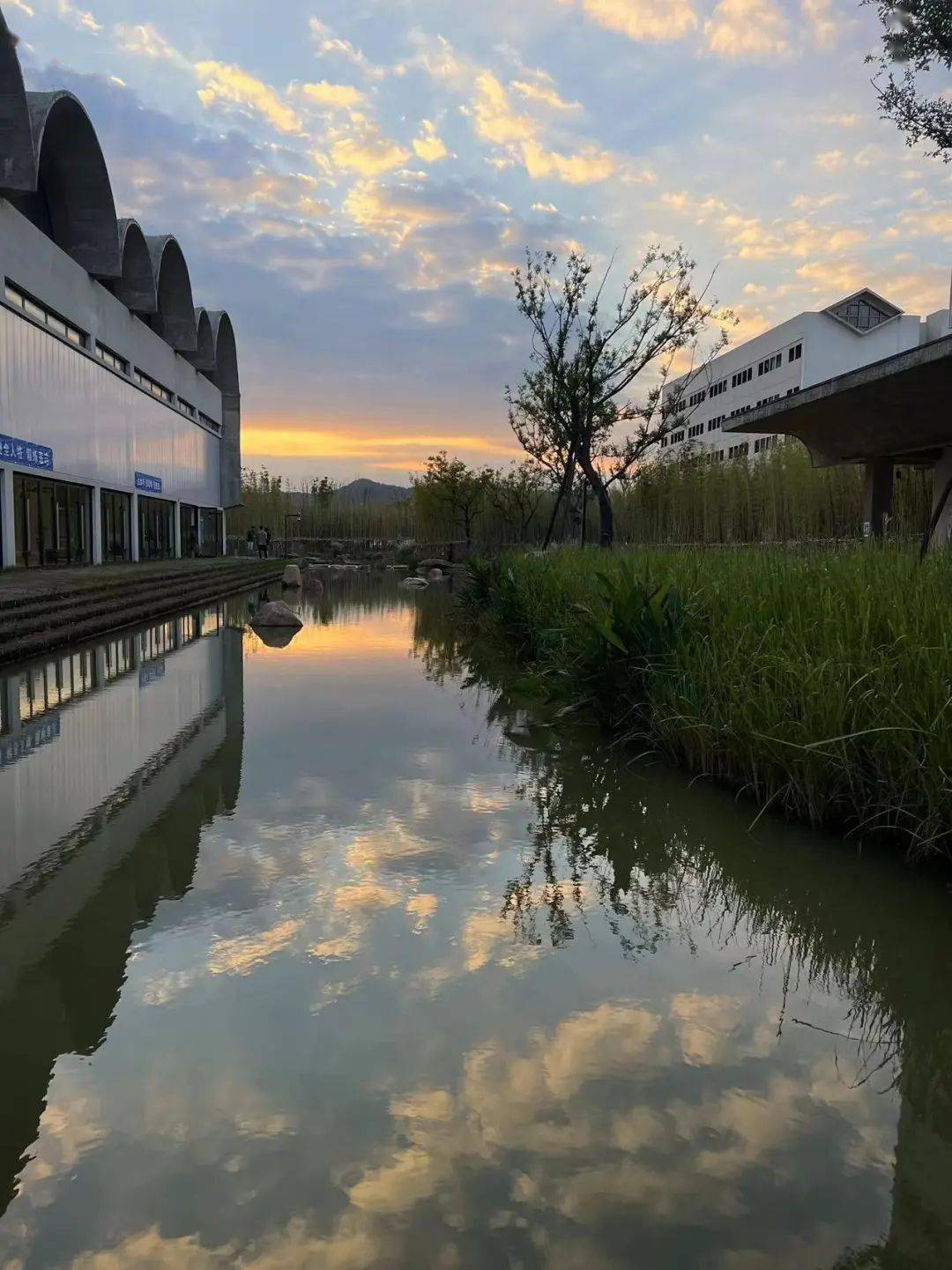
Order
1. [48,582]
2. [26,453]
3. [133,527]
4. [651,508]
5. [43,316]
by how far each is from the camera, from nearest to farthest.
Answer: [48,582] → [26,453] → [43,316] → [651,508] → [133,527]

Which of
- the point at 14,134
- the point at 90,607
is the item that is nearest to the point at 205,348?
the point at 14,134

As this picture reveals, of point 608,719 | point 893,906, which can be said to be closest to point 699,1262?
point 893,906

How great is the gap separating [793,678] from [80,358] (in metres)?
23.2

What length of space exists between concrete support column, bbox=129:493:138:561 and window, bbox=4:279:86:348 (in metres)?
5.63

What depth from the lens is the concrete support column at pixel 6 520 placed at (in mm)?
17938

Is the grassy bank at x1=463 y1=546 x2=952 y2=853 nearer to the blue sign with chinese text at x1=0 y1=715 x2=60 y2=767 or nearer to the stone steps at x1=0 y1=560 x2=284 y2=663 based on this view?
the blue sign with chinese text at x1=0 y1=715 x2=60 y2=767

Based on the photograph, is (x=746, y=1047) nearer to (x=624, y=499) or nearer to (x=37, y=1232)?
(x=37, y=1232)

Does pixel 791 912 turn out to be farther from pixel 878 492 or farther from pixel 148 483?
pixel 148 483

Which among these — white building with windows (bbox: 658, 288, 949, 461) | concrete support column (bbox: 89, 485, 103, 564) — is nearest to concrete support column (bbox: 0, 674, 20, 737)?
concrete support column (bbox: 89, 485, 103, 564)

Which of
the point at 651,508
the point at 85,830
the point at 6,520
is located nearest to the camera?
the point at 85,830

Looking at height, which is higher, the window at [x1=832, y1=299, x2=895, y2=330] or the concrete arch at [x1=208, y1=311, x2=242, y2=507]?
the window at [x1=832, y1=299, x2=895, y2=330]

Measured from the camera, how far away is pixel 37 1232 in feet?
5.49

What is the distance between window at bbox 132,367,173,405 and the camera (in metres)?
29.7

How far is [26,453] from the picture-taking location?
1891 centimetres
